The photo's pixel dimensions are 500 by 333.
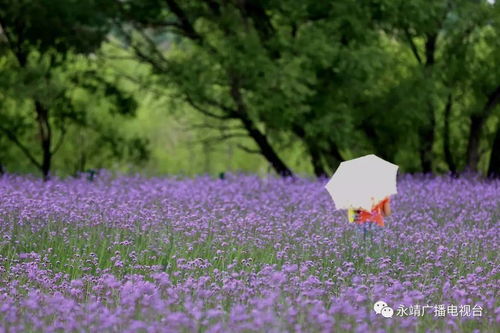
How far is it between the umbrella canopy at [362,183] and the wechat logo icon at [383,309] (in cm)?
223

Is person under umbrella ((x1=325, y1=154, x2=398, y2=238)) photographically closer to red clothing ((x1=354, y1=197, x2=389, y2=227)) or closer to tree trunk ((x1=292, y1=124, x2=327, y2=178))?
red clothing ((x1=354, y1=197, x2=389, y2=227))

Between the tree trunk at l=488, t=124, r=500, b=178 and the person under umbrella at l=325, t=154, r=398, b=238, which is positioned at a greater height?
the tree trunk at l=488, t=124, r=500, b=178

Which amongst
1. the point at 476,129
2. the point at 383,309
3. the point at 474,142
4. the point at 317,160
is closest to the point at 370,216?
the point at 383,309

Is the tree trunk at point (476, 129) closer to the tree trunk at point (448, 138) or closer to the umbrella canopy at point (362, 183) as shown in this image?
the tree trunk at point (448, 138)

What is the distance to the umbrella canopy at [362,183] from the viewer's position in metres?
7.41

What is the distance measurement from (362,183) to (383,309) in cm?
245

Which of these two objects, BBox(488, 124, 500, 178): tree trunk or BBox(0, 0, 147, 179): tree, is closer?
BBox(0, 0, 147, 179): tree

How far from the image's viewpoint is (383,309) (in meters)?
5.09

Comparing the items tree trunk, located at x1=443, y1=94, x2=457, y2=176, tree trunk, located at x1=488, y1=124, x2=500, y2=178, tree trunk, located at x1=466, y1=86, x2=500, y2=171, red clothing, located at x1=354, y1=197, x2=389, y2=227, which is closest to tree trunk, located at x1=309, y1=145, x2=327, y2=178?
tree trunk, located at x1=443, y1=94, x2=457, y2=176

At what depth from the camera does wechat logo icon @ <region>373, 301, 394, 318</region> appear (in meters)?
4.99

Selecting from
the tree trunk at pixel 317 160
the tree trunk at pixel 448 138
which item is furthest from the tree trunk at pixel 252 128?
the tree trunk at pixel 448 138

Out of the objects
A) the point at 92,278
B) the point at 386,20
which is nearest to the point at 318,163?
the point at 386,20

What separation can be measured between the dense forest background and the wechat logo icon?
933 cm

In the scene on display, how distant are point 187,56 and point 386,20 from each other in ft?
12.5
